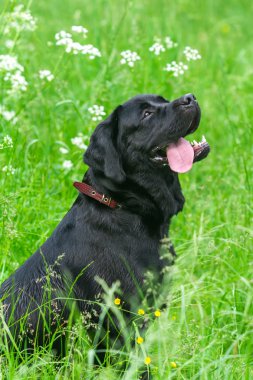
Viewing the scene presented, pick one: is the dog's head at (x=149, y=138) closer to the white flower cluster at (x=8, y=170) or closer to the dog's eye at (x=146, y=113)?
the dog's eye at (x=146, y=113)

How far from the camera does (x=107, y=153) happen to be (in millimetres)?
3836

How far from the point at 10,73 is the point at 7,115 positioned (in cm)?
27

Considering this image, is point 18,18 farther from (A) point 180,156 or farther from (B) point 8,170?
(A) point 180,156

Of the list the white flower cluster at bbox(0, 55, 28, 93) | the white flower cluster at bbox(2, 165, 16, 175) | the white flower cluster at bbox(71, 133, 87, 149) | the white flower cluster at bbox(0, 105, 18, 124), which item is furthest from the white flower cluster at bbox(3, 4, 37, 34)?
the white flower cluster at bbox(2, 165, 16, 175)

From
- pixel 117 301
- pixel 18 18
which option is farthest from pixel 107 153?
pixel 18 18

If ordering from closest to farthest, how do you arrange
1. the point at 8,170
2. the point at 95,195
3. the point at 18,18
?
the point at 95,195 → the point at 8,170 → the point at 18,18

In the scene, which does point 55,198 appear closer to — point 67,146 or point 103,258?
point 67,146

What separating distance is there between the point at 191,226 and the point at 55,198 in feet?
2.78

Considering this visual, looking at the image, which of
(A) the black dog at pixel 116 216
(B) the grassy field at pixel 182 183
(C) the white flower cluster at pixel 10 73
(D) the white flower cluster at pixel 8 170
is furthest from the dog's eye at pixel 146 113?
(C) the white flower cluster at pixel 10 73

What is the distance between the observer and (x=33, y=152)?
5184 mm

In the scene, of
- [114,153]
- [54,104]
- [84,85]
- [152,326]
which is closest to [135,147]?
[114,153]

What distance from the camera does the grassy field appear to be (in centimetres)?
337

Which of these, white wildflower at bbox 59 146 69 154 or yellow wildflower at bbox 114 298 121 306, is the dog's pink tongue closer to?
yellow wildflower at bbox 114 298 121 306

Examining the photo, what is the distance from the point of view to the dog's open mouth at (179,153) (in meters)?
3.85
